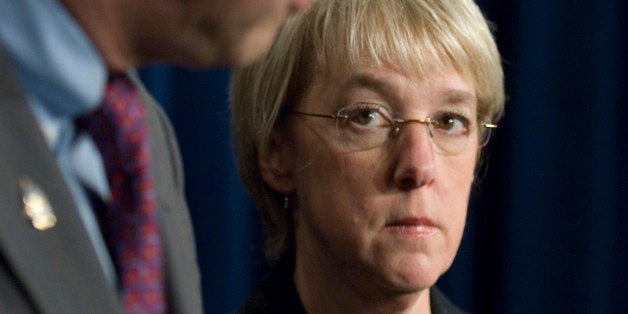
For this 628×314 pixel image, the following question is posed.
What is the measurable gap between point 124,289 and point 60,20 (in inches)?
7.2

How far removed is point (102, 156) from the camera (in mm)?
686

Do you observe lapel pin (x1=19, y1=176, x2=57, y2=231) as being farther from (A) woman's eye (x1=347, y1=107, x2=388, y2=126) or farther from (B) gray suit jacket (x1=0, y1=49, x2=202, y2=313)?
(A) woman's eye (x1=347, y1=107, x2=388, y2=126)

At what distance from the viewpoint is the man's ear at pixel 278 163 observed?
144cm

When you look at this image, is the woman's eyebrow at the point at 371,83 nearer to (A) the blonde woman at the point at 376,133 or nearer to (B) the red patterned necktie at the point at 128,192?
(A) the blonde woman at the point at 376,133

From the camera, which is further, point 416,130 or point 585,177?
point 585,177

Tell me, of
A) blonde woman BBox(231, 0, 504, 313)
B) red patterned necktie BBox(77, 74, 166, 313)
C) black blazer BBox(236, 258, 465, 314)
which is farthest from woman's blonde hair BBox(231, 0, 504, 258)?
red patterned necktie BBox(77, 74, 166, 313)

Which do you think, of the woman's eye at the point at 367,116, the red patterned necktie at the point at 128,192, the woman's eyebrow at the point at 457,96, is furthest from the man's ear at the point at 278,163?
the red patterned necktie at the point at 128,192

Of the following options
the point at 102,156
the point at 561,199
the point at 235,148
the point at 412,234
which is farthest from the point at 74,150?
the point at 561,199

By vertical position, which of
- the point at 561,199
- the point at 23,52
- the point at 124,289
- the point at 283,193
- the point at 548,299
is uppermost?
the point at 23,52

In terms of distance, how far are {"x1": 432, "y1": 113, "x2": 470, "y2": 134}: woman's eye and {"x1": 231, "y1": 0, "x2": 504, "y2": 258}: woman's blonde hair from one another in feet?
0.15

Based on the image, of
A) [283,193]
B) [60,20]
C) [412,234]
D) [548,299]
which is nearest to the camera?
[60,20]

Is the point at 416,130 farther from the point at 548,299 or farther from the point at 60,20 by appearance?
the point at 548,299

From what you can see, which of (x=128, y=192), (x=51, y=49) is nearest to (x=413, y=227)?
(x=128, y=192)

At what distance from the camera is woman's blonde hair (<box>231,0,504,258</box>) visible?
4.36ft
